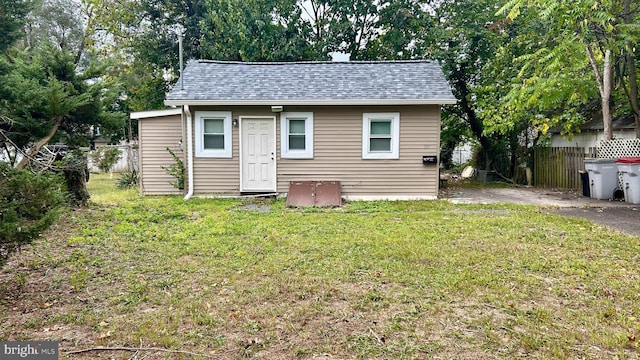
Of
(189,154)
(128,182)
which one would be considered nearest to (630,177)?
(189,154)

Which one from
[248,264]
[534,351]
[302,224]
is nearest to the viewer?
[534,351]

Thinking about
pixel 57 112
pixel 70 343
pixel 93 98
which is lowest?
pixel 70 343

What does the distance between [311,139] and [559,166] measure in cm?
764

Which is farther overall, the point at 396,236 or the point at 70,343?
the point at 396,236

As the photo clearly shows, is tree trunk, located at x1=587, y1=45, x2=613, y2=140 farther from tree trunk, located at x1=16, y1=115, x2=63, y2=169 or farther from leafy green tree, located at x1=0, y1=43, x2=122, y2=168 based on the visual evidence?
tree trunk, located at x1=16, y1=115, x2=63, y2=169

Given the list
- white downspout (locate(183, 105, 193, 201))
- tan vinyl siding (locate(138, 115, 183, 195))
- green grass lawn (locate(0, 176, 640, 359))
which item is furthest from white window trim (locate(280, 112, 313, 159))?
green grass lawn (locate(0, 176, 640, 359))

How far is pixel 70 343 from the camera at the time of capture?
2.71 meters

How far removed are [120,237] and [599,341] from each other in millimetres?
5693

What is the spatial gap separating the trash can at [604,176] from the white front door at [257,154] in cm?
743

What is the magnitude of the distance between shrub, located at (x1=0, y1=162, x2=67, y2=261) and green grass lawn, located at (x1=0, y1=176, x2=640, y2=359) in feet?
2.13

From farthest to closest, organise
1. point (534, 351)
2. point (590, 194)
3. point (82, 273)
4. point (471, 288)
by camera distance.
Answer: point (590, 194)
point (82, 273)
point (471, 288)
point (534, 351)

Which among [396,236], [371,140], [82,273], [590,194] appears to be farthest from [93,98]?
[590,194]

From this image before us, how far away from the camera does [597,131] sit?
11.5 m

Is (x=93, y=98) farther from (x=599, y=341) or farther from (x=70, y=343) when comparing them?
(x=599, y=341)
